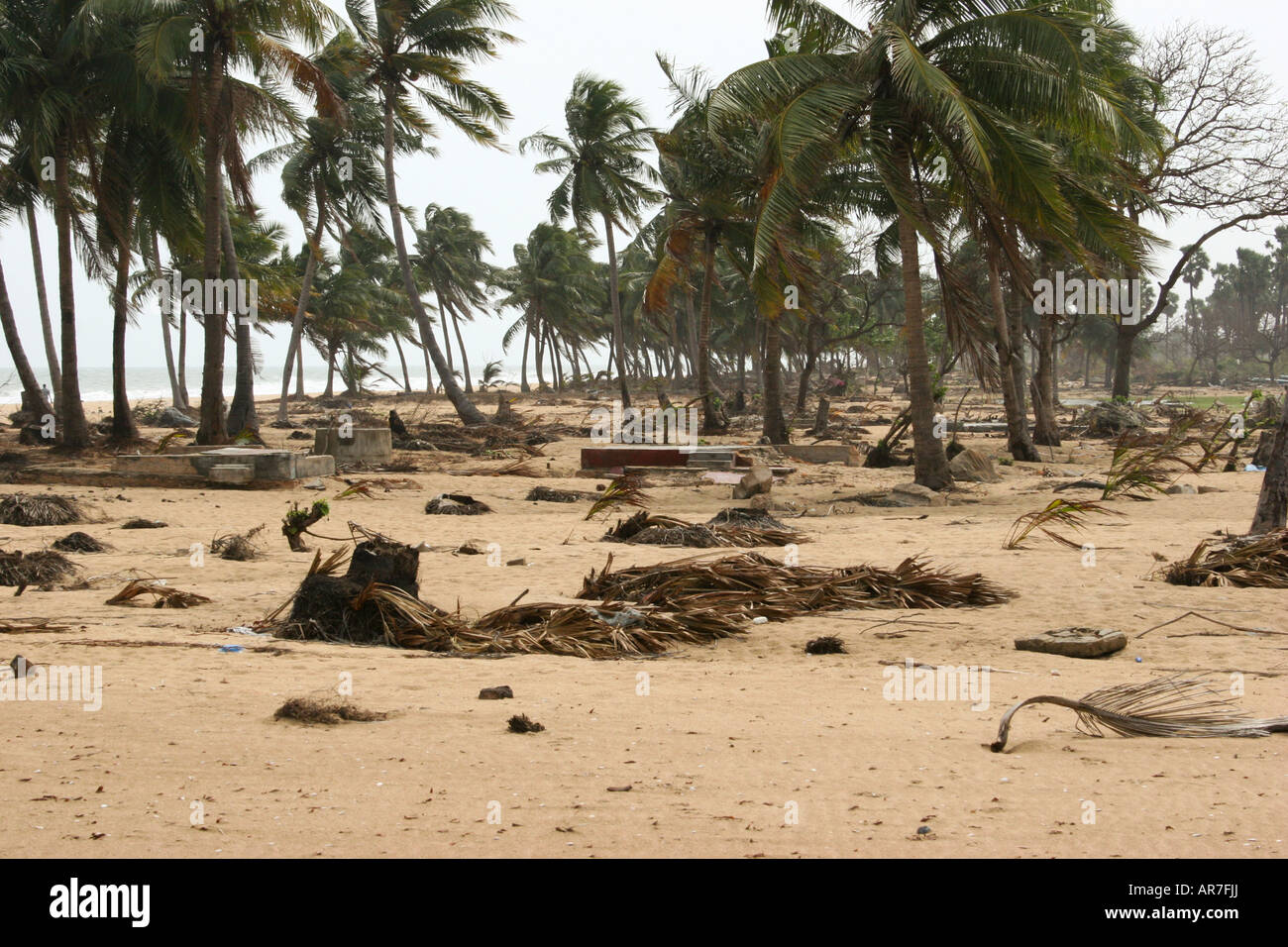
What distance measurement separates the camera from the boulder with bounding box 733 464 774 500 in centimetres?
1470

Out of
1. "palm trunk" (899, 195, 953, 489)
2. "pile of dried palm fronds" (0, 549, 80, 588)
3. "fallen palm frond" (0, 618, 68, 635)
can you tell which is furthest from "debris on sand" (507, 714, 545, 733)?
"palm trunk" (899, 195, 953, 489)

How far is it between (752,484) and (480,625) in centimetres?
821

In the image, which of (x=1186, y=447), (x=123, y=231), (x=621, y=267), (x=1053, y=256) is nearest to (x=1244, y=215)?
(x=1186, y=447)

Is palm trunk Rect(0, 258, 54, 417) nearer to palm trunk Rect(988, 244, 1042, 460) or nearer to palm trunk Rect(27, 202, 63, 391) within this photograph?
palm trunk Rect(27, 202, 63, 391)

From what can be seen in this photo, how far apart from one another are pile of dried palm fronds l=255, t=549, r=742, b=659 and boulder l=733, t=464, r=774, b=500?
24.8 feet

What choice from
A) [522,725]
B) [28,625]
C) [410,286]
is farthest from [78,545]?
[410,286]

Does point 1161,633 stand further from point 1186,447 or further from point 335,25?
point 335,25

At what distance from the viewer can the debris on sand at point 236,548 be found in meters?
9.39

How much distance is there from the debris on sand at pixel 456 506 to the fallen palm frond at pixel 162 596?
17.6 ft

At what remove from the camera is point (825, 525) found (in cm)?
1197

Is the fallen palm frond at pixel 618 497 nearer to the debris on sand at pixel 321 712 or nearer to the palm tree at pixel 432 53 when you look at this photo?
the debris on sand at pixel 321 712

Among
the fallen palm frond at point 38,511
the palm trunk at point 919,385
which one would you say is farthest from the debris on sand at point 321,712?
the palm trunk at point 919,385

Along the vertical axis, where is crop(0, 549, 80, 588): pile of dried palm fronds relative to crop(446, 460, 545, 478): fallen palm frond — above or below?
below

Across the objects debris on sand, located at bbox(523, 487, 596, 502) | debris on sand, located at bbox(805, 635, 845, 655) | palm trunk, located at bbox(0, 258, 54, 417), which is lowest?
debris on sand, located at bbox(805, 635, 845, 655)
